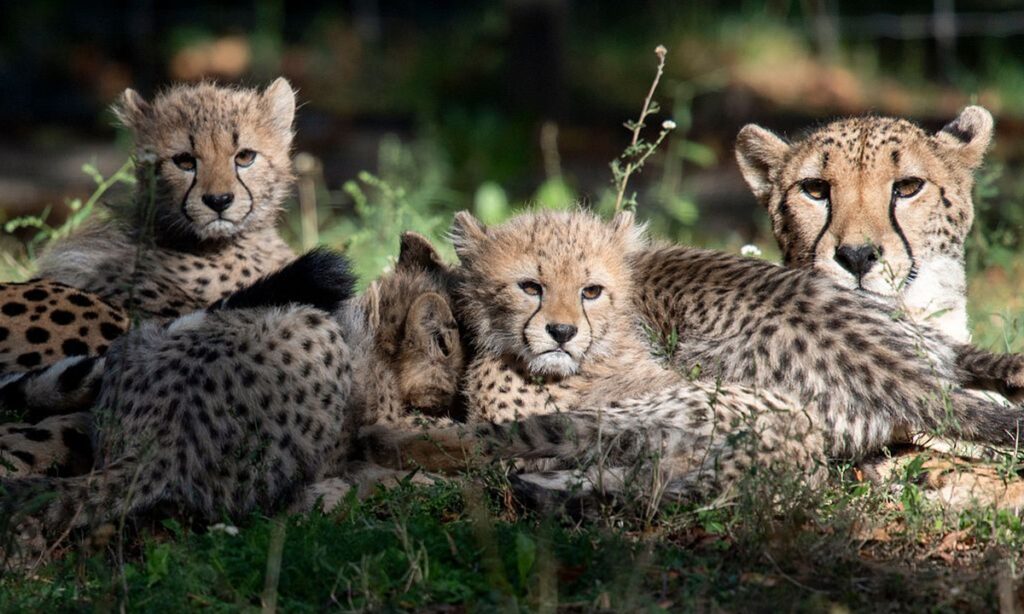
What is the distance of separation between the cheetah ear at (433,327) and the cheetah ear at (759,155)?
1.25 metres

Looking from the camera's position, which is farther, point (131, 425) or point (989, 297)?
point (989, 297)

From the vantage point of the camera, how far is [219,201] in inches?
199

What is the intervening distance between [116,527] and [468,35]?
8.92 metres

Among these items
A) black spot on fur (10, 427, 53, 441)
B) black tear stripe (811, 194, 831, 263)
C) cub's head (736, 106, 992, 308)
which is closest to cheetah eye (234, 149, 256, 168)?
black spot on fur (10, 427, 53, 441)

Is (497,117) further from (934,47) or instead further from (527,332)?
(527,332)

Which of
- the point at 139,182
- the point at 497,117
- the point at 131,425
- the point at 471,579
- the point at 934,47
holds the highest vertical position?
the point at 934,47

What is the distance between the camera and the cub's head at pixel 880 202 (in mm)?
4504

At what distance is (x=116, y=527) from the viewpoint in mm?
3535

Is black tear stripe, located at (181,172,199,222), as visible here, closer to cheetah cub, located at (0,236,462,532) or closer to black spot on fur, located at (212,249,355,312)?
cheetah cub, located at (0,236,462,532)

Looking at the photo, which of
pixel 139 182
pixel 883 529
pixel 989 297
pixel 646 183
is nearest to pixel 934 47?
pixel 646 183

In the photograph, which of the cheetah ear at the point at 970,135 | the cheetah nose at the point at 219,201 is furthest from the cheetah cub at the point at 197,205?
the cheetah ear at the point at 970,135

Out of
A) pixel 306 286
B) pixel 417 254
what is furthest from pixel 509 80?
pixel 306 286

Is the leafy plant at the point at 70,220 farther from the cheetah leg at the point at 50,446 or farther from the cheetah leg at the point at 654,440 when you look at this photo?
the cheetah leg at the point at 654,440

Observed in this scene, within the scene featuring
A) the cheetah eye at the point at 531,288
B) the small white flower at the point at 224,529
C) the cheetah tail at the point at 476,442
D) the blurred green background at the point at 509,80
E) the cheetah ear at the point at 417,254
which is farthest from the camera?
the blurred green background at the point at 509,80
